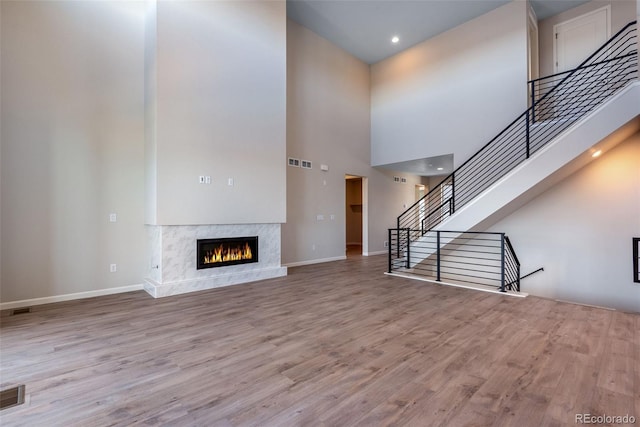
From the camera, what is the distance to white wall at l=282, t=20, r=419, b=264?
6738 millimetres

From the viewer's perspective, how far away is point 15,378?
7.04 feet

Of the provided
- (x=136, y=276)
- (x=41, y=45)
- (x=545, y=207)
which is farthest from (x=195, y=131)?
(x=545, y=207)

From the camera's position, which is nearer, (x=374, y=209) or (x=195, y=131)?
(x=195, y=131)

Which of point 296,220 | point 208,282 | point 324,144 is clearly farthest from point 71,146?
point 324,144

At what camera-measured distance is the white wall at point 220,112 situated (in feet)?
14.3

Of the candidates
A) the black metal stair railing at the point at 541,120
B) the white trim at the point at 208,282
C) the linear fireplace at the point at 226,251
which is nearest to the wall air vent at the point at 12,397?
the white trim at the point at 208,282

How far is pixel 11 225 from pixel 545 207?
28.1 feet

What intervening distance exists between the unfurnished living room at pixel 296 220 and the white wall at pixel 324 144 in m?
0.08

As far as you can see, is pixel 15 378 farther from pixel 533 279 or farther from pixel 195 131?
pixel 533 279

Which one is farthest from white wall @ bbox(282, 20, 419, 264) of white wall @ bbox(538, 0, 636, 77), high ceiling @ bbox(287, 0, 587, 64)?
white wall @ bbox(538, 0, 636, 77)

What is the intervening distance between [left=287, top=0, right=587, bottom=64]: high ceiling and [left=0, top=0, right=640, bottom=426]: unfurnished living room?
0.06 m

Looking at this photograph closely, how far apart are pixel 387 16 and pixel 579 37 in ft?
13.1

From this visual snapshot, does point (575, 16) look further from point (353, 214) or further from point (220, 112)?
point (353, 214)

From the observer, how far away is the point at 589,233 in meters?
5.05
